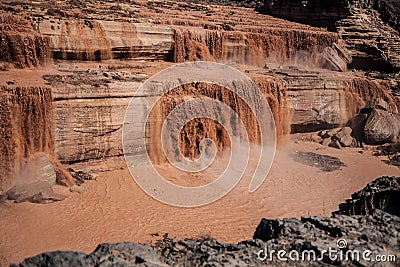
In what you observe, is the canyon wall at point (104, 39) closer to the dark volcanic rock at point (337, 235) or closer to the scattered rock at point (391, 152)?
the scattered rock at point (391, 152)

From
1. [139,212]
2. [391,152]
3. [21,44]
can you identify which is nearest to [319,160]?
[391,152]

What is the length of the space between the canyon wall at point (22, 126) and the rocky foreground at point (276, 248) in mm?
5855

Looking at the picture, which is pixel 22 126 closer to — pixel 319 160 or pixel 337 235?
pixel 337 235

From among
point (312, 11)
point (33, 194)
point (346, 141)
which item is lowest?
point (33, 194)

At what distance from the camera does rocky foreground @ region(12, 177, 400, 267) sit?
4.57 meters

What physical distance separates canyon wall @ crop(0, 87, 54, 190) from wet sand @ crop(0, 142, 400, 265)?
1.03 m

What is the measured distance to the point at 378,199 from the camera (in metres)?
7.45

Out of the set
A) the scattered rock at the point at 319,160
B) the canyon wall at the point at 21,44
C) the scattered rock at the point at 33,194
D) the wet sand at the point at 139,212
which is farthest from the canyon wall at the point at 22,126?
the scattered rock at the point at 319,160

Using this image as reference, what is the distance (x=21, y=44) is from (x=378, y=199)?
10.7m

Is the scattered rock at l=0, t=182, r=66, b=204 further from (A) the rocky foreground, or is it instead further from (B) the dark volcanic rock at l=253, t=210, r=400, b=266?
(B) the dark volcanic rock at l=253, t=210, r=400, b=266

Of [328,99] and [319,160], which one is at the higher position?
[328,99]

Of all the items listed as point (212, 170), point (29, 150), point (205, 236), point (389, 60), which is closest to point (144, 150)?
point (212, 170)

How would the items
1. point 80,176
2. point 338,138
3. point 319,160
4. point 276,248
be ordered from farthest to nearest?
point 338,138, point 319,160, point 80,176, point 276,248

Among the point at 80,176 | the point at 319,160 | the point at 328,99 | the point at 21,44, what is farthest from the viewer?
the point at 328,99
